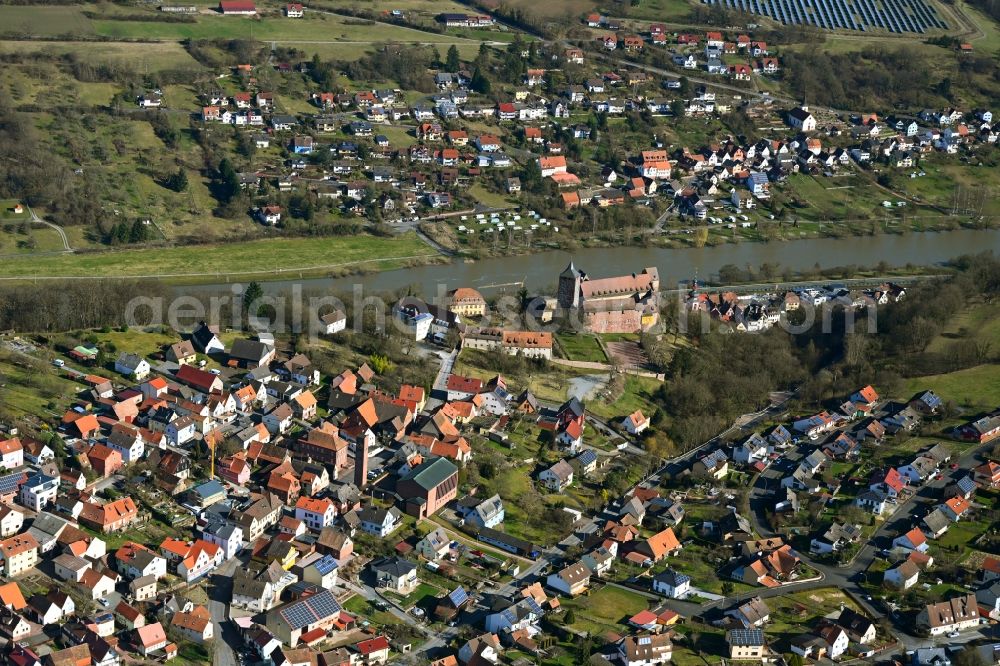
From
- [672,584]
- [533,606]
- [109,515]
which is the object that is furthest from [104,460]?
[672,584]

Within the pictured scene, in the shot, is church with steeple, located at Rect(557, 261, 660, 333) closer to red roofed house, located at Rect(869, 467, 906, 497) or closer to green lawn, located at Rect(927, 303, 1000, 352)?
green lawn, located at Rect(927, 303, 1000, 352)

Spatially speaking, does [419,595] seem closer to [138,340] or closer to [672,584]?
[672,584]

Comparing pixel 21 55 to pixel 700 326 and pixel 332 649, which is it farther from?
pixel 332 649

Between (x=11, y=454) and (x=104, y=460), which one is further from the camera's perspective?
(x=104, y=460)

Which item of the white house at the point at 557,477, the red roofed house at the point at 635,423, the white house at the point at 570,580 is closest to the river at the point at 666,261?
the red roofed house at the point at 635,423

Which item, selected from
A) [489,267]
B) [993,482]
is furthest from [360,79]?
[993,482]

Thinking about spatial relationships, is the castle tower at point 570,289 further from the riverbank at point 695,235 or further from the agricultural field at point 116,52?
the agricultural field at point 116,52
